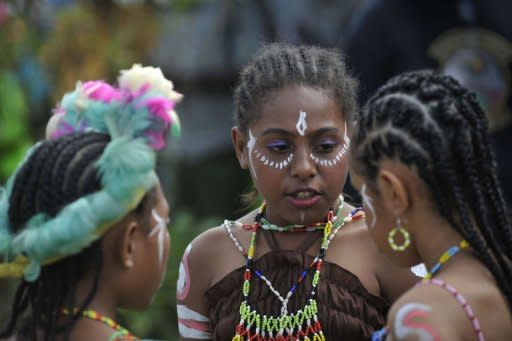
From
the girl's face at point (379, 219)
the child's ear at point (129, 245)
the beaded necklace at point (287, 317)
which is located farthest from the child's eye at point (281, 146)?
the child's ear at point (129, 245)

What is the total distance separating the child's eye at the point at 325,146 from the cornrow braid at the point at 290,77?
0.16 m

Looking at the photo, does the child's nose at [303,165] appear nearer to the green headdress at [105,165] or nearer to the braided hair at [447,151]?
the braided hair at [447,151]

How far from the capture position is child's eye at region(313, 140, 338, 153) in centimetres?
347

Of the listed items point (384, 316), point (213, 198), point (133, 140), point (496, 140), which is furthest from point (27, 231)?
point (213, 198)

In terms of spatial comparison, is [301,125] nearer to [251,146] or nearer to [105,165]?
[251,146]

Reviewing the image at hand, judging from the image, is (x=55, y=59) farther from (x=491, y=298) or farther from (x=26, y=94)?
(x=491, y=298)

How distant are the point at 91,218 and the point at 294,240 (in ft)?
3.32

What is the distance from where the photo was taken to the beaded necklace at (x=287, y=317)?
3344 millimetres

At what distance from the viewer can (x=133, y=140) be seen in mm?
2891

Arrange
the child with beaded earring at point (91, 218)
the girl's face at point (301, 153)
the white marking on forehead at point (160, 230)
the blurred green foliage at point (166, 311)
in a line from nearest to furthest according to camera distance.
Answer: the child with beaded earring at point (91, 218) < the white marking on forehead at point (160, 230) < the girl's face at point (301, 153) < the blurred green foliage at point (166, 311)

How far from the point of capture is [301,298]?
3398mm

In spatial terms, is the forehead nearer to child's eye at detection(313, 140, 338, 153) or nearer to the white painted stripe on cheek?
child's eye at detection(313, 140, 338, 153)

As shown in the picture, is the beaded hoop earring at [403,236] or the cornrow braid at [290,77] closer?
the beaded hoop earring at [403,236]

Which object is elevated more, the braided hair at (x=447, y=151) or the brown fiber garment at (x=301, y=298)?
the braided hair at (x=447, y=151)
